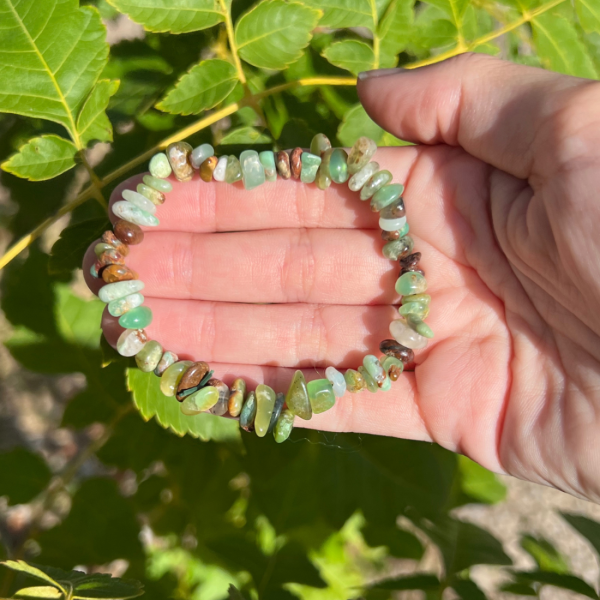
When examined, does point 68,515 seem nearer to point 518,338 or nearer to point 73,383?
point 73,383

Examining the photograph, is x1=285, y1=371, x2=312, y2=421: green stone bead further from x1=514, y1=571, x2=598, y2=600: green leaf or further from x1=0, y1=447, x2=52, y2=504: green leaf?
x1=0, y1=447, x2=52, y2=504: green leaf

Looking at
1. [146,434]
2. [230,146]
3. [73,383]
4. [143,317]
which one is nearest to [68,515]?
[146,434]

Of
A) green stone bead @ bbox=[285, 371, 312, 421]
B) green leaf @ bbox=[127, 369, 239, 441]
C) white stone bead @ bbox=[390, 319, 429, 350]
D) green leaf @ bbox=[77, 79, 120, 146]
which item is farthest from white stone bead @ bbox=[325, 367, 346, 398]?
green leaf @ bbox=[77, 79, 120, 146]

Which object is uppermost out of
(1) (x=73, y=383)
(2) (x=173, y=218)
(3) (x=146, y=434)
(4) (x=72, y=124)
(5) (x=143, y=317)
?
(4) (x=72, y=124)

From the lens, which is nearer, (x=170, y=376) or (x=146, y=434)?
(x=170, y=376)

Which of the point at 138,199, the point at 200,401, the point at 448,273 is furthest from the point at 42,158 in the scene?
the point at 448,273

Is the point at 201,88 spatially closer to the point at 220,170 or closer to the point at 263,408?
the point at 220,170

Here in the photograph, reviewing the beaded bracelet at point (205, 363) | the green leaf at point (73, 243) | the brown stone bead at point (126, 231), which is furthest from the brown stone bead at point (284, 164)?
the green leaf at point (73, 243)
